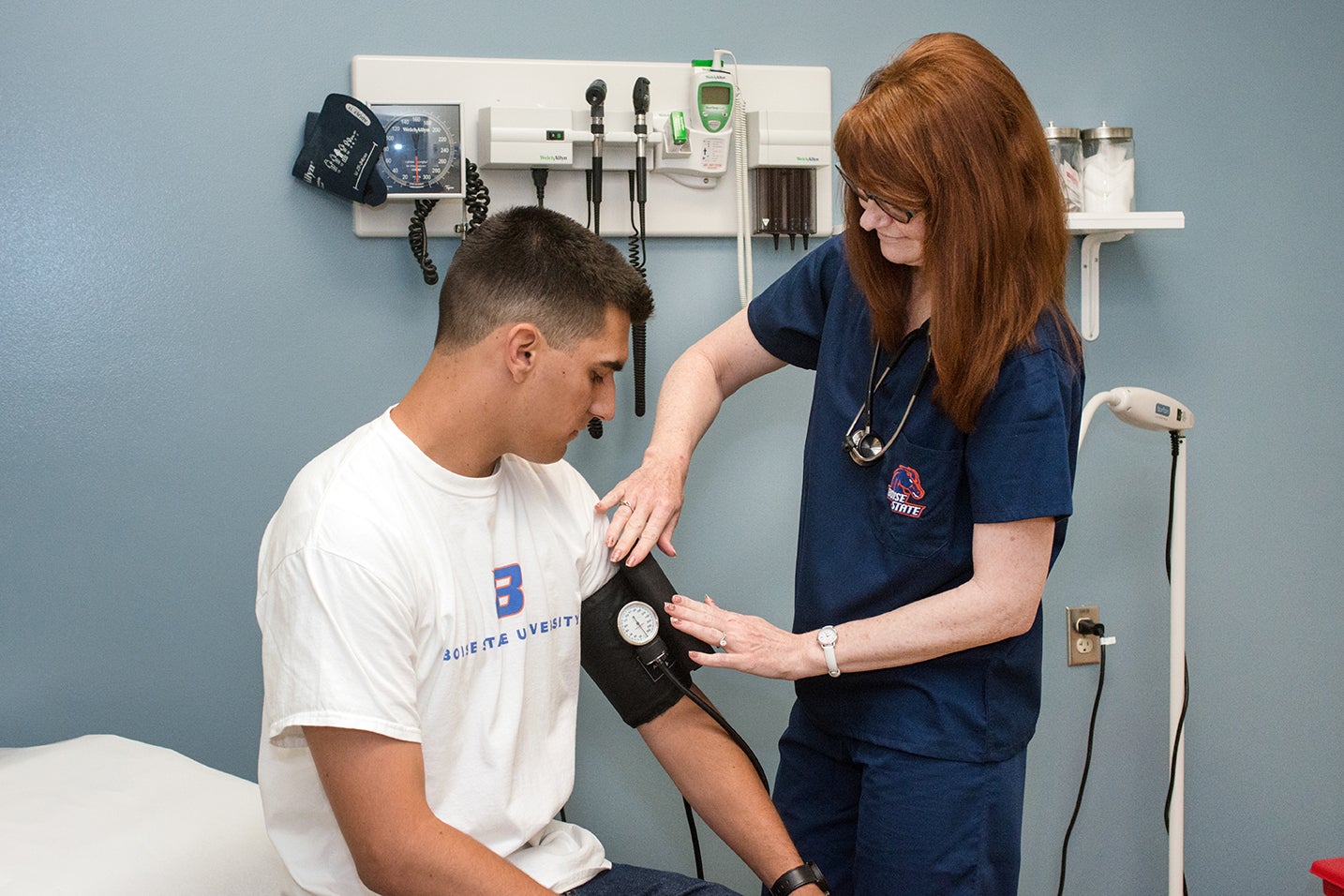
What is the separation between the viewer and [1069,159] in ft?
6.27

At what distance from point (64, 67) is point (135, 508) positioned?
2.22 feet

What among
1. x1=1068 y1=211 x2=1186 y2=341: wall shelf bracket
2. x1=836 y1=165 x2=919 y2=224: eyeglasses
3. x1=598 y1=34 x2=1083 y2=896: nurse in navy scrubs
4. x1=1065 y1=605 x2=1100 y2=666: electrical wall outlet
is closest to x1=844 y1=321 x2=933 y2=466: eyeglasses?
x1=598 y1=34 x2=1083 y2=896: nurse in navy scrubs

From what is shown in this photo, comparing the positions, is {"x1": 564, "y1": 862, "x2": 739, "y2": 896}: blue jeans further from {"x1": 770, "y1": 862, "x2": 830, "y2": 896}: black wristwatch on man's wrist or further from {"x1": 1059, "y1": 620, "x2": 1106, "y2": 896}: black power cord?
{"x1": 1059, "y1": 620, "x2": 1106, "y2": 896}: black power cord

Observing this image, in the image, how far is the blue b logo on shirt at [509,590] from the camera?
1.28 meters

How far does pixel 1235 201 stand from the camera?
Answer: 81.5 inches

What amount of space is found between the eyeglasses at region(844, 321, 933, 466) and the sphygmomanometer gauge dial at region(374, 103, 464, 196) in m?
0.74

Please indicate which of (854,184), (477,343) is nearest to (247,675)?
(477,343)

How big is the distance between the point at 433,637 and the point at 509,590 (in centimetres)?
12

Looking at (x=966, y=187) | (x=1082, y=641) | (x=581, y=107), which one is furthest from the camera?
(x=1082, y=641)

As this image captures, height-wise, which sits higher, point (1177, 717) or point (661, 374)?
point (661, 374)

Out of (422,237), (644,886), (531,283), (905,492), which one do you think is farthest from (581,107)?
(644,886)

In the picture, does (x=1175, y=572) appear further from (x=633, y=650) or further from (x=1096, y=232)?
(x=633, y=650)

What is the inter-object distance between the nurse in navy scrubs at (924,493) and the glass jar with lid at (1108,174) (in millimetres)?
675

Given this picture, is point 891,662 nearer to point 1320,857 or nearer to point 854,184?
point 854,184
